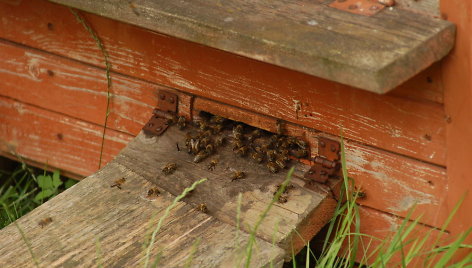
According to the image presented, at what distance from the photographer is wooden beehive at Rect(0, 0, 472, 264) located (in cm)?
245

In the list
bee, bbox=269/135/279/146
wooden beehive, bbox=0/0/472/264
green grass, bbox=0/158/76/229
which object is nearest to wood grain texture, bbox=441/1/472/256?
wooden beehive, bbox=0/0/472/264

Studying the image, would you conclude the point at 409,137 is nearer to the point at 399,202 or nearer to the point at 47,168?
the point at 399,202

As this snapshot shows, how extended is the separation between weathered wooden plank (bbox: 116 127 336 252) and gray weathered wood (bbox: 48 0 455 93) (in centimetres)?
59

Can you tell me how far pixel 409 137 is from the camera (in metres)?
2.78

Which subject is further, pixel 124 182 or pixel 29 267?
pixel 124 182

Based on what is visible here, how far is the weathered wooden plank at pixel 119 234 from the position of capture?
261 cm

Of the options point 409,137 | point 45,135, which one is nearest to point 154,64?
point 45,135

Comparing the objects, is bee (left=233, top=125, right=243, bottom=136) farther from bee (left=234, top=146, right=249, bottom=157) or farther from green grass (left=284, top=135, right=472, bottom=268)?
green grass (left=284, top=135, right=472, bottom=268)

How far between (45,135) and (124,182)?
0.98 metres

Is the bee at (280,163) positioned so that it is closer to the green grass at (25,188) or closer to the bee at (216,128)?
the bee at (216,128)

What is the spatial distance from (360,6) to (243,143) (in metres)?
0.78

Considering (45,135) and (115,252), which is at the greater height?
(115,252)

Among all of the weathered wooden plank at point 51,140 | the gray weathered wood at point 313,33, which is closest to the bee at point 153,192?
the gray weathered wood at point 313,33

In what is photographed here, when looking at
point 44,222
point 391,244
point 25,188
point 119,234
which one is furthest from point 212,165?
point 25,188
